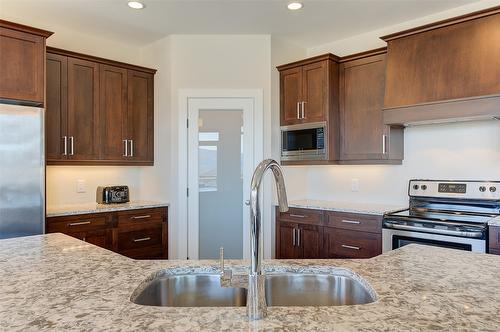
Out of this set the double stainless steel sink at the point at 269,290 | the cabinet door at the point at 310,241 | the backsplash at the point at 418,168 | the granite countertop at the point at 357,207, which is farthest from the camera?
the cabinet door at the point at 310,241

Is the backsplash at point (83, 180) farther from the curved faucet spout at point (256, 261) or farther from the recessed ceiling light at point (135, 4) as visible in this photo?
the curved faucet spout at point (256, 261)

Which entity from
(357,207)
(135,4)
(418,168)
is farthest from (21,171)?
(418,168)

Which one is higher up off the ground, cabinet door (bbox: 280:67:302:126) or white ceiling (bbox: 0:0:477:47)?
white ceiling (bbox: 0:0:477:47)

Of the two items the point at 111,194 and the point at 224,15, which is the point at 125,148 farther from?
the point at 224,15

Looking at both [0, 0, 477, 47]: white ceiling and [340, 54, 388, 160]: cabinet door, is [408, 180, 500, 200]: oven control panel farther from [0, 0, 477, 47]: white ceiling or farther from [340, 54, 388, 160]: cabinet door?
[0, 0, 477, 47]: white ceiling

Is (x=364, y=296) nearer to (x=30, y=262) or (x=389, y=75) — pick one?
(x=30, y=262)

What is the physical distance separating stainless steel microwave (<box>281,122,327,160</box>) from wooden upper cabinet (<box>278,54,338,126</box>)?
66 millimetres

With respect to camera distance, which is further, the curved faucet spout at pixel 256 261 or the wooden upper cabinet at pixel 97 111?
the wooden upper cabinet at pixel 97 111

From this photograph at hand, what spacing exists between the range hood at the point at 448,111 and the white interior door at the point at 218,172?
144cm

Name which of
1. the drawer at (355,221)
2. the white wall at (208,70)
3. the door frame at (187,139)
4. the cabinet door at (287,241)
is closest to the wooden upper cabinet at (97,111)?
the white wall at (208,70)

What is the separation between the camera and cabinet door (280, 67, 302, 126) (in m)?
3.83

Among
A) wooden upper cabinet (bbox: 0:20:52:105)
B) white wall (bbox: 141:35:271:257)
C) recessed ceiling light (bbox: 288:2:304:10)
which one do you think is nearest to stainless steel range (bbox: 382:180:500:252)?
white wall (bbox: 141:35:271:257)

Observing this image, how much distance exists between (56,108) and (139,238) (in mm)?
1478

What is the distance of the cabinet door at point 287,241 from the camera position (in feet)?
12.1
